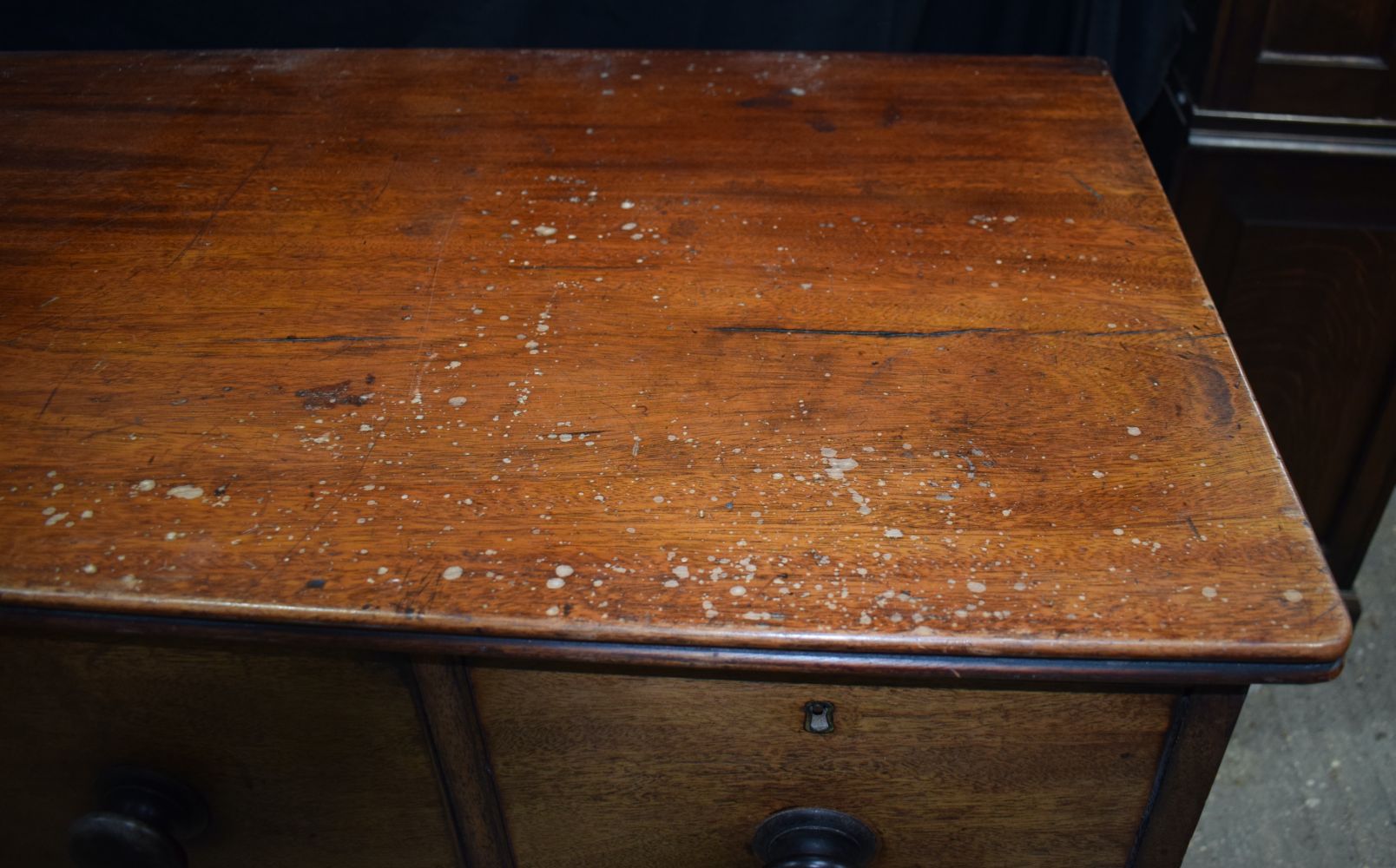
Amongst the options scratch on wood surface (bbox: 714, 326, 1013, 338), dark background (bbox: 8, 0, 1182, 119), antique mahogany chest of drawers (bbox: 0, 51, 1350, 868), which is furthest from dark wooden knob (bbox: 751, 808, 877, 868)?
dark background (bbox: 8, 0, 1182, 119)

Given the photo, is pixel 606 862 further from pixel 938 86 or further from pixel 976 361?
pixel 938 86

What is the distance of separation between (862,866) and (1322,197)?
85 centimetres

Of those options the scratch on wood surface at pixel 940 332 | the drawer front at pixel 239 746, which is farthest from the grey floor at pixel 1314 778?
the drawer front at pixel 239 746

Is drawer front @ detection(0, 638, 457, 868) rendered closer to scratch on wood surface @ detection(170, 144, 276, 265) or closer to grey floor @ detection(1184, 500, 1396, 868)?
scratch on wood surface @ detection(170, 144, 276, 265)

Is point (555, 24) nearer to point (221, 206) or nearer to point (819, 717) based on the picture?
point (221, 206)

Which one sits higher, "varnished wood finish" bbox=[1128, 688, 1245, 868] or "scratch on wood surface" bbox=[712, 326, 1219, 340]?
"scratch on wood surface" bbox=[712, 326, 1219, 340]

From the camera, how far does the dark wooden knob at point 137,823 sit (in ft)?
2.04

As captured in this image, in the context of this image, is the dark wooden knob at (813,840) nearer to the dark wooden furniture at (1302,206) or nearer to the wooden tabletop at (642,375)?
the wooden tabletop at (642,375)

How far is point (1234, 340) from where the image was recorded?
120 centimetres

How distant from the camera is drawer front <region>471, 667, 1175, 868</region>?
0.59m

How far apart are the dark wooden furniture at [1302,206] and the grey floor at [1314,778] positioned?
0.28m

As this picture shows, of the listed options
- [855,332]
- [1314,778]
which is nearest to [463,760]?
[855,332]

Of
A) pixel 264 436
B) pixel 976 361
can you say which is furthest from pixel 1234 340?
pixel 264 436

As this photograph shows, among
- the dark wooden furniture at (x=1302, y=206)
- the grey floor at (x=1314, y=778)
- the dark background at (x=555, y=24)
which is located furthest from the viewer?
the dark background at (x=555, y=24)
